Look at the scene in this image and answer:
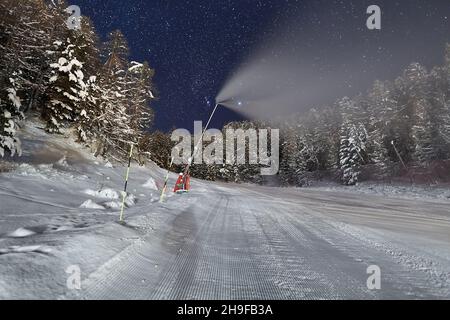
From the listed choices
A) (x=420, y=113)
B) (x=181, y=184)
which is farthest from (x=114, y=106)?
(x=420, y=113)

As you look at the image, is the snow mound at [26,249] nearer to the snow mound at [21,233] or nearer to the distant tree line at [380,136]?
the snow mound at [21,233]

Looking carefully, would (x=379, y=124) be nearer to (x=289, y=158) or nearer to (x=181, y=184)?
(x=289, y=158)

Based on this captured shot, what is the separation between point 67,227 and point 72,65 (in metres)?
20.0

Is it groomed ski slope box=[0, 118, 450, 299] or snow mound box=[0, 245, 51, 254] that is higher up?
snow mound box=[0, 245, 51, 254]

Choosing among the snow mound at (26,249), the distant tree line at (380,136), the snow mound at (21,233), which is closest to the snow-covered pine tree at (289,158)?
the distant tree line at (380,136)

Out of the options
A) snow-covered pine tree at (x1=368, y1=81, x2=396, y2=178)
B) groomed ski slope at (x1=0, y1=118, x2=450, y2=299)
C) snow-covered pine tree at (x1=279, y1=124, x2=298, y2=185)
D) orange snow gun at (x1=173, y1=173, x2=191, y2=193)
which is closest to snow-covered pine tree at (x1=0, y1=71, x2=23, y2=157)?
groomed ski slope at (x1=0, y1=118, x2=450, y2=299)

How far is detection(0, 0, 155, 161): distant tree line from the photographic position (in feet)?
64.6

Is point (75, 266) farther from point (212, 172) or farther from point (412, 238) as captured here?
point (212, 172)

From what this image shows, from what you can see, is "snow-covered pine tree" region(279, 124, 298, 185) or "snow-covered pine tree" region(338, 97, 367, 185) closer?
"snow-covered pine tree" region(338, 97, 367, 185)

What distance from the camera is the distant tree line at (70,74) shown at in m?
19.7

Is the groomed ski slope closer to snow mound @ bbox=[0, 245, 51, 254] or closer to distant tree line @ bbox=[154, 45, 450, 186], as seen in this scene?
snow mound @ bbox=[0, 245, 51, 254]

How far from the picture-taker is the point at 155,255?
198 inches

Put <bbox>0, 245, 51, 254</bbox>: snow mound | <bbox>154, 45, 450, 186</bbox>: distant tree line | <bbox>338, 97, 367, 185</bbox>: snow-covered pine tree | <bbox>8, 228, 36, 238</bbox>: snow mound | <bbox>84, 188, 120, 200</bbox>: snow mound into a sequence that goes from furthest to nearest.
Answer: <bbox>338, 97, 367, 185</bbox>: snow-covered pine tree, <bbox>154, 45, 450, 186</bbox>: distant tree line, <bbox>84, 188, 120, 200</bbox>: snow mound, <bbox>8, 228, 36, 238</bbox>: snow mound, <bbox>0, 245, 51, 254</bbox>: snow mound

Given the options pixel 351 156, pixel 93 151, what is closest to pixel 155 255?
pixel 93 151
